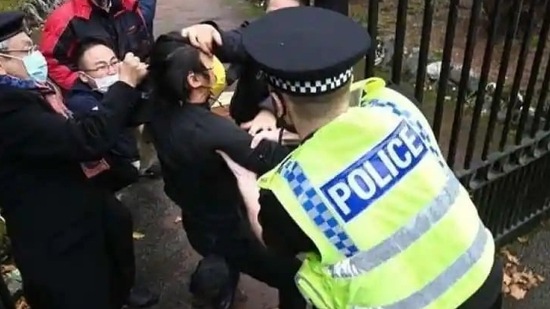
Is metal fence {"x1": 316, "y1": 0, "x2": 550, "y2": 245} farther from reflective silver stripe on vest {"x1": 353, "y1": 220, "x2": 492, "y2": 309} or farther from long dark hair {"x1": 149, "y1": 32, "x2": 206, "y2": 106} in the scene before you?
reflective silver stripe on vest {"x1": 353, "y1": 220, "x2": 492, "y2": 309}

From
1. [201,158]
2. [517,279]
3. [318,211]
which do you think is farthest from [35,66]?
[517,279]

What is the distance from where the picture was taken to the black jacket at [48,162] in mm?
2918

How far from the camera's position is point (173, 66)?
3064 millimetres

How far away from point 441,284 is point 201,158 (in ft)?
4.08

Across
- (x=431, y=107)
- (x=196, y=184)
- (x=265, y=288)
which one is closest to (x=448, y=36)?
(x=196, y=184)

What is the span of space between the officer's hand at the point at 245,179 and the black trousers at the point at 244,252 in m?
0.40

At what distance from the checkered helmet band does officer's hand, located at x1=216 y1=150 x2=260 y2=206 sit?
57 centimetres

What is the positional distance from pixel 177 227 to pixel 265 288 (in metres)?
0.79

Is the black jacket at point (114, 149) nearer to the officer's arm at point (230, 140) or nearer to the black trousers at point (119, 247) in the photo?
the black trousers at point (119, 247)

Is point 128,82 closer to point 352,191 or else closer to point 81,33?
point 81,33

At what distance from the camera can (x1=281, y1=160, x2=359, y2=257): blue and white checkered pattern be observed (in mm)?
Result: 2199

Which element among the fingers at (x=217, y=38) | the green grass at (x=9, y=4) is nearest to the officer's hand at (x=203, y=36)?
the fingers at (x=217, y=38)

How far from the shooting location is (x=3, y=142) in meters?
2.96

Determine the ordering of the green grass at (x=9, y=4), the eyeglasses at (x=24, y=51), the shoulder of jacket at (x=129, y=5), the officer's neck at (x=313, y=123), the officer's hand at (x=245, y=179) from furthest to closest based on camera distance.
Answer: the green grass at (x=9, y=4), the shoulder of jacket at (x=129, y=5), the eyeglasses at (x=24, y=51), the officer's hand at (x=245, y=179), the officer's neck at (x=313, y=123)
